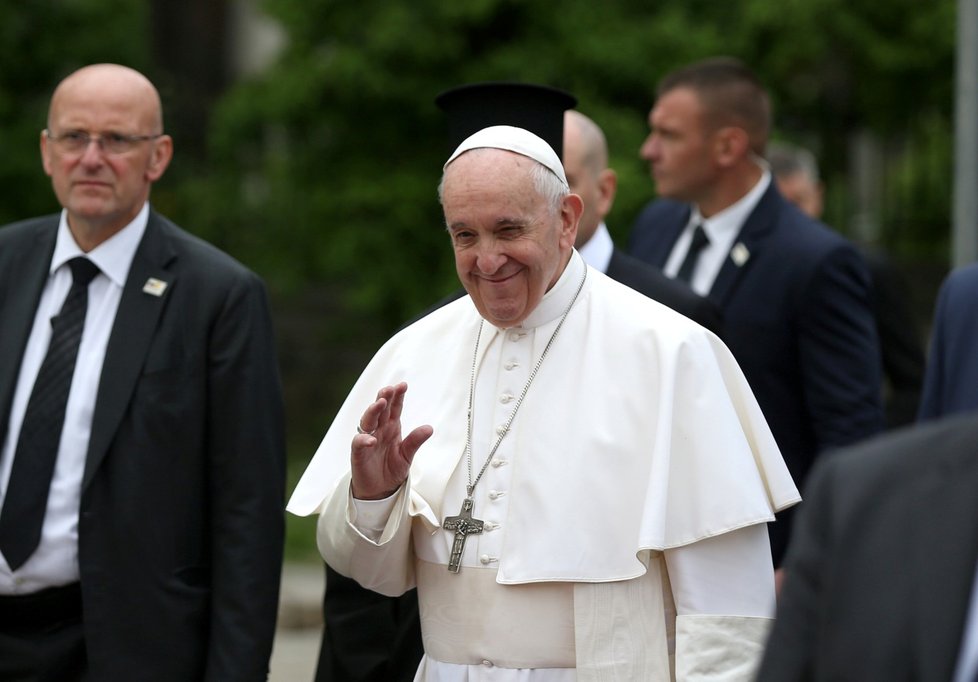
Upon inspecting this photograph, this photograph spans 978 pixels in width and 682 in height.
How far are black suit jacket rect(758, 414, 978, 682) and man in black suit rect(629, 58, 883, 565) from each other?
296 cm

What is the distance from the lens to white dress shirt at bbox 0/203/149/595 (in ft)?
13.2

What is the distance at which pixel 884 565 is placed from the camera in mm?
1820

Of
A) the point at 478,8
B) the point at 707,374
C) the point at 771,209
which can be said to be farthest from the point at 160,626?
the point at 478,8

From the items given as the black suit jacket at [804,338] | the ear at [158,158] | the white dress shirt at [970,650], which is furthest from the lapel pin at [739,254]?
the white dress shirt at [970,650]

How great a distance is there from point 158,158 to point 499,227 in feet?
4.70

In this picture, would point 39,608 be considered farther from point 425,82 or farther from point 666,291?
point 425,82

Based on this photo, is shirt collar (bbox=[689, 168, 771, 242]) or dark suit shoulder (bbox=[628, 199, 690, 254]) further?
dark suit shoulder (bbox=[628, 199, 690, 254])

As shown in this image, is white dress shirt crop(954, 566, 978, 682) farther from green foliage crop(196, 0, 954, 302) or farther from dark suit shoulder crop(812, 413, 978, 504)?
green foliage crop(196, 0, 954, 302)

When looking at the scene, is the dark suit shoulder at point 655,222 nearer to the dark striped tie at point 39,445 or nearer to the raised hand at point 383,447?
the dark striped tie at point 39,445

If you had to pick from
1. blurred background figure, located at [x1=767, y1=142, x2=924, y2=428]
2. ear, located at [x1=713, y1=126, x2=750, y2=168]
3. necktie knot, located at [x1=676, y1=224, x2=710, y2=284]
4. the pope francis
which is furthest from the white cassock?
blurred background figure, located at [x1=767, y1=142, x2=924, y2=428]

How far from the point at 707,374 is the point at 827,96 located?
8.65 metres

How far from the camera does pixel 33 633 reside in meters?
4.08

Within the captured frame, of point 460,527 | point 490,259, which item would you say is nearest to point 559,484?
point 460,527

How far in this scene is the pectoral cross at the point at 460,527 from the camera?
11.2ft
